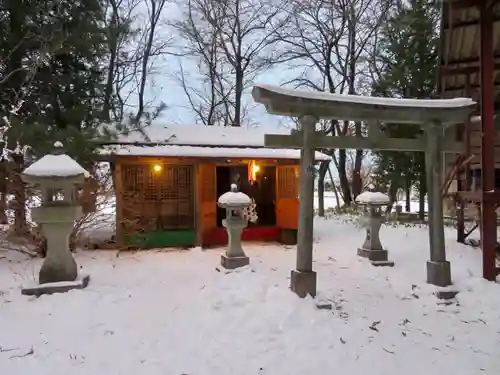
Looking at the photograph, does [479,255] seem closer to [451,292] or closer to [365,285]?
[451,292]

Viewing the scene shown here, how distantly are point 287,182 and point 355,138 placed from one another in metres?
4.63


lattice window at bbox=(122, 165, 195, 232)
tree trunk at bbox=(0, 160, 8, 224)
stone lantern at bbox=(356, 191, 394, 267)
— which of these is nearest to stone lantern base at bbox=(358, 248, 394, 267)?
stone lantern at bbox=(356, 191, 394, 267)

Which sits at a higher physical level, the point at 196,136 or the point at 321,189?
the point at 196,136

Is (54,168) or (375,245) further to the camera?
(375,245)

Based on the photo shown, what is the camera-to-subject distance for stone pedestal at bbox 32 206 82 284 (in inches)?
237

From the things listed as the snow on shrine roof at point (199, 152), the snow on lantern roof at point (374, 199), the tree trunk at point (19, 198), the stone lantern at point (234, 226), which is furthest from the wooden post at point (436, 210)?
the tree trunk at point (19, 198)

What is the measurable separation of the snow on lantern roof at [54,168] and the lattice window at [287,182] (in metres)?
6.05

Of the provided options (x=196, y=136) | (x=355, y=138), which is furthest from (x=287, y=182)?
(x=355, y=138)

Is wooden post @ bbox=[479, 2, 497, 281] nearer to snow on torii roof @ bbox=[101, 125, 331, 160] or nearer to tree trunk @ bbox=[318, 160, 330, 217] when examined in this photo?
snow on torii roof @ bbox=[101, 125, 331, 160]

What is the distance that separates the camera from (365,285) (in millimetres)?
6977

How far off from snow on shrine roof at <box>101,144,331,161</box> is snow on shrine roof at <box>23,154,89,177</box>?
10.2 ft

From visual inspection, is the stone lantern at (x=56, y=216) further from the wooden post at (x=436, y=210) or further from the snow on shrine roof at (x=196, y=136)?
the wooden post at (x=436, y=210)

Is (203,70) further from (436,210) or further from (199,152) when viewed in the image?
(436,210)

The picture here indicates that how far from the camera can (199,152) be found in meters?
9.84
